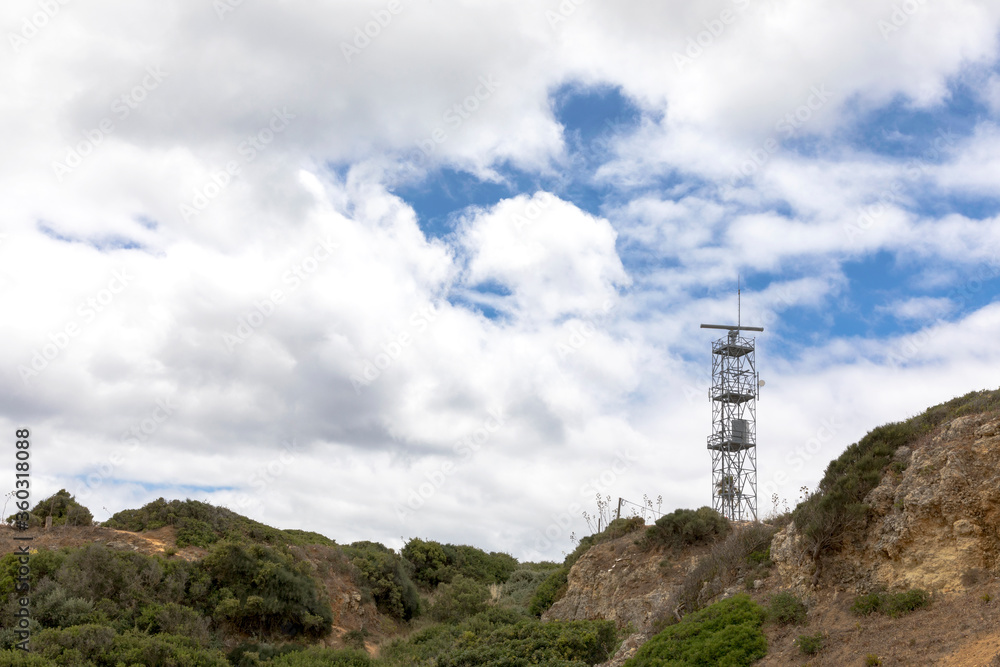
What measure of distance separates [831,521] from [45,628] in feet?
69.3

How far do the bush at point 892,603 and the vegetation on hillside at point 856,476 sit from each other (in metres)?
1.47

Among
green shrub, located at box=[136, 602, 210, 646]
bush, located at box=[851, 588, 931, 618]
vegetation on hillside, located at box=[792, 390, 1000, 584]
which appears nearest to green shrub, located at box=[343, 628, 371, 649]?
green shrub, located at box=[136, 602, 210, 646]

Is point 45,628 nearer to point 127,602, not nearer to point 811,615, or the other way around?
point 127,602

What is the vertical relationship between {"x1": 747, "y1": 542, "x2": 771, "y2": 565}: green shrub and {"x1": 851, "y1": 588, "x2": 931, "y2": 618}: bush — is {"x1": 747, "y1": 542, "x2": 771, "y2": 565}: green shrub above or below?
above

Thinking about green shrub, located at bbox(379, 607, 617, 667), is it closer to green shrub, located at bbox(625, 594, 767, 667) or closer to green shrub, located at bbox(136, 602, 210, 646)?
green shrub, located at bbox(625, 594, 767, 667)

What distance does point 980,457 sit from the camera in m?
14.3

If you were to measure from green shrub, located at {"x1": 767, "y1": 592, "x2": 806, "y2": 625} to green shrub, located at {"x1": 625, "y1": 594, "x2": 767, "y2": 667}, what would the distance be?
0.31 m

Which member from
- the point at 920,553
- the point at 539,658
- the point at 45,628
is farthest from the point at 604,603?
the point at 45,628

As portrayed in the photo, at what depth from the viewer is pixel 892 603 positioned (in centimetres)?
1370

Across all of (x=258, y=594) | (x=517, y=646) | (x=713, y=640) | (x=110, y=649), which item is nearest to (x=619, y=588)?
(x=517, y=646)

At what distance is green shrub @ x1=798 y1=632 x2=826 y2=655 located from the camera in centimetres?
1360

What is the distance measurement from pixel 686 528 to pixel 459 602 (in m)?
11.8

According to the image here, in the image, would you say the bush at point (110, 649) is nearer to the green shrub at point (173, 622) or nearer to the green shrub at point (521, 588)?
the green shrub at point (173, 622)

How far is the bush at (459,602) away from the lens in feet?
104
